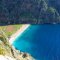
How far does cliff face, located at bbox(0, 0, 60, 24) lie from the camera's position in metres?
159

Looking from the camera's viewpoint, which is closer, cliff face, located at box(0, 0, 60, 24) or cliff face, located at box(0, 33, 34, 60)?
cliff face, located at box(0, 33, 34, 60)

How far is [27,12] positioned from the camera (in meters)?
166

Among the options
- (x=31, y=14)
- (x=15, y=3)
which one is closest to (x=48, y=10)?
(x=31, y=14)

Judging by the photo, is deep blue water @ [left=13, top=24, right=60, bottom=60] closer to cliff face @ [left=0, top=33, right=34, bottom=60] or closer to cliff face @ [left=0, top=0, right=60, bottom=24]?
cliff face @ [left=0, top=33, right=34, bottom=60]

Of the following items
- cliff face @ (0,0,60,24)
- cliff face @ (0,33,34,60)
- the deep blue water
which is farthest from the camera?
cliff face @ (0,0,60,24)

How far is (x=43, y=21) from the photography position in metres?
165

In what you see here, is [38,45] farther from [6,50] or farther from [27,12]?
[27,12]

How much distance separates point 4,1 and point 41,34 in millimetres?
56069

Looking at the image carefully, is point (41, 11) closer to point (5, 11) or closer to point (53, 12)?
point (53, 12)

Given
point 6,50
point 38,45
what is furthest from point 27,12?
point 6,50

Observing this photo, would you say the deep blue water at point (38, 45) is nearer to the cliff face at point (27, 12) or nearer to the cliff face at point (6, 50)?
the cliff face at point (6, 50)

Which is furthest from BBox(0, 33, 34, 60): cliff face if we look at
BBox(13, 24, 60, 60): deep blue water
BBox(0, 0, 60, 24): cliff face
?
BBox(0, 0, 60, 24): cliff face

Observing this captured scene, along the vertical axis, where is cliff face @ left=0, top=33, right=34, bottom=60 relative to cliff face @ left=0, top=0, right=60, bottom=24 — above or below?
above

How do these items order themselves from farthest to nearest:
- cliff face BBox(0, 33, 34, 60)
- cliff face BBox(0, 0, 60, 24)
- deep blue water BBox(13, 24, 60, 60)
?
cliff face BBox(0, 0, 60, 24) < deep blue water BBox(13, 24, 60, 60) < cliff face BBox(0, 33, 34, 60)
